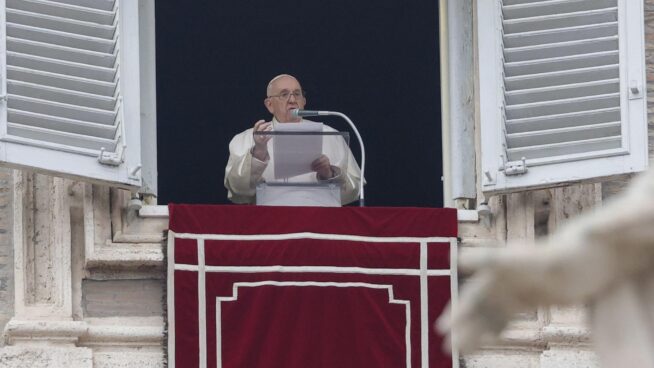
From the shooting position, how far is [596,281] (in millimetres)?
4098

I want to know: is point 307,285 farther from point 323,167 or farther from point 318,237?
point 323,167

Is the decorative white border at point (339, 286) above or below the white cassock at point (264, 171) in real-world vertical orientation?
below

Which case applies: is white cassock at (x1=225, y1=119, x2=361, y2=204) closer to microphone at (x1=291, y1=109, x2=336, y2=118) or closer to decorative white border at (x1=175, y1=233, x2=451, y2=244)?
microphone at (x1=291, y1=109, x2=336, y2=118)

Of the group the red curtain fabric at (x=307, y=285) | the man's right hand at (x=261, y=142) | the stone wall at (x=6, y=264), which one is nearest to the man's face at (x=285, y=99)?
the man's right hand at (x=261, y=142)

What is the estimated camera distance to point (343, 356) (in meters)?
9.73

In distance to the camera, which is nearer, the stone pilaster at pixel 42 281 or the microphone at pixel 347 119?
the stone pilaster at pixel 42 281

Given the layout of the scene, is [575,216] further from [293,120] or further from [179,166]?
[179,166]

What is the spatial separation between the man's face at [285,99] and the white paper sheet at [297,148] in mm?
1120

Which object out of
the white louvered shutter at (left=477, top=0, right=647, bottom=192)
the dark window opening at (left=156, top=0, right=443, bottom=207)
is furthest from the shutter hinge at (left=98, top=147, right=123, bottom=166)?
the dark window opening at (left=156, top=0, right=443, bottom=207)

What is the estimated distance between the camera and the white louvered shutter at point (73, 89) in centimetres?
952

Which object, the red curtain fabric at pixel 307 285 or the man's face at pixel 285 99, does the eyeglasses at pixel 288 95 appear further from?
the red curtain fabric at pixel 307 285

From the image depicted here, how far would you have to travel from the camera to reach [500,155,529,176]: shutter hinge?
976cm

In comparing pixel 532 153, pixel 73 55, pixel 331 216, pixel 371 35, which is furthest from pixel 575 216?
pixel 371 35

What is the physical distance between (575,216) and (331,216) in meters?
1.04
